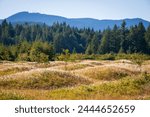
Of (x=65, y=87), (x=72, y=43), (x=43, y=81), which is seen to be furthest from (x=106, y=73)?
(x=72, y=43)

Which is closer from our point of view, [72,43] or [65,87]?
[65,87]

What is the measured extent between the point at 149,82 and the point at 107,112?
16.4 meters

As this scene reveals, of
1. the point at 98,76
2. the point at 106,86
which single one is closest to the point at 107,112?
the point at 106,86

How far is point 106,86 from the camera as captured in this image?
2908 cm

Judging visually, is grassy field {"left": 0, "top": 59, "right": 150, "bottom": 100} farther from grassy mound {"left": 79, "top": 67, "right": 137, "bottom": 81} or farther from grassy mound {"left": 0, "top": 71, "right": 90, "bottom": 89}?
grassy mound {"left": 79, "top": 67, "right": 137, "bottom": 81}

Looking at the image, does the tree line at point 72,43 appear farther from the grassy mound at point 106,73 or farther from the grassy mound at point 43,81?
the grassy mound at point 43,81

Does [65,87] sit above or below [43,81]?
below

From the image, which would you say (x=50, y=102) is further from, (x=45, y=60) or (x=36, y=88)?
(x=45, y=60)

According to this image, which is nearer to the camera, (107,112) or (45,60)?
(107,112)

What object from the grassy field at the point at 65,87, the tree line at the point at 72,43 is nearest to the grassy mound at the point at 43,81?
the grassy field at the point at 65,87

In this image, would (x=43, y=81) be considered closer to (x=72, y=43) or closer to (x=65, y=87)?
(x=65, y=87)

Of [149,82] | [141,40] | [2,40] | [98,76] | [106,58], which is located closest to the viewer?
[149,82]

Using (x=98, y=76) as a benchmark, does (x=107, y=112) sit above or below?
above

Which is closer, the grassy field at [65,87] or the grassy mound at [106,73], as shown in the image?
the grassy field at [65,87]
